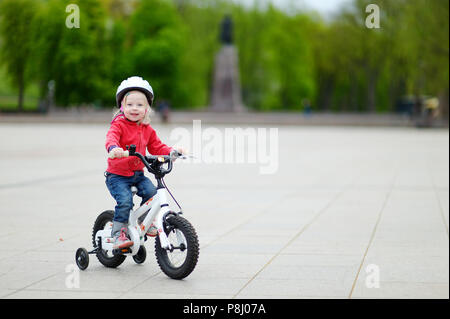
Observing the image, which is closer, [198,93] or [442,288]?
[442,288]

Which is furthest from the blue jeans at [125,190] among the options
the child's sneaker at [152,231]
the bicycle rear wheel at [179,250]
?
the bicycle rear wheel at [179,250]

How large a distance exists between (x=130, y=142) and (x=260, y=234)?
262cm

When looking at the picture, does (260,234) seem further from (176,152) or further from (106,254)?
(176,152)

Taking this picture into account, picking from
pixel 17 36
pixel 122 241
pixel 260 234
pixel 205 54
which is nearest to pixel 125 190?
pixel 122 241

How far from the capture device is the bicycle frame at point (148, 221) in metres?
5.76

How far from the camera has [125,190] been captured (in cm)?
586

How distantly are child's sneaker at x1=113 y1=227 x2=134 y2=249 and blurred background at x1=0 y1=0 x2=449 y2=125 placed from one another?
38671 millimetres

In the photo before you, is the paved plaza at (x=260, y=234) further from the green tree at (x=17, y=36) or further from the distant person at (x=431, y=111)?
the green tree at (x=17, y=36)

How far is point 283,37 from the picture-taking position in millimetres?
67375

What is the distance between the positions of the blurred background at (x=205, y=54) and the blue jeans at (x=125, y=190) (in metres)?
38.6

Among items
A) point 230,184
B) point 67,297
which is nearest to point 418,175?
point 230,184

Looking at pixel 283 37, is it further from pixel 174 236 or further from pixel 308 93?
pixel 174 236

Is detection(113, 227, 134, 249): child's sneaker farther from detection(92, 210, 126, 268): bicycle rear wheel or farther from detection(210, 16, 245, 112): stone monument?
detection(210, 16, 245, 112): stone monument

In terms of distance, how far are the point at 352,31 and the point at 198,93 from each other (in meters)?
16.4
